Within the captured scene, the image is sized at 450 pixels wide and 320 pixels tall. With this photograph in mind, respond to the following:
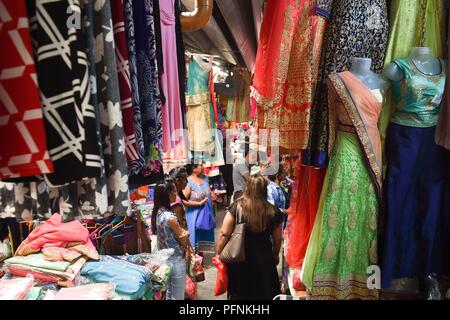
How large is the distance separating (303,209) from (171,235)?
1.04 meters

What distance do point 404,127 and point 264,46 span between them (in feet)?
2.06

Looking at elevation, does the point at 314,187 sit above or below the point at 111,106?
below

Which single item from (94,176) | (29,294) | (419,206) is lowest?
(29,294)

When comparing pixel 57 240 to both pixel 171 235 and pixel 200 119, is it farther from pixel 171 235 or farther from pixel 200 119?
pixel 200 119

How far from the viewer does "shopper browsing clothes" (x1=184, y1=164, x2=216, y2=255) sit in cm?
321

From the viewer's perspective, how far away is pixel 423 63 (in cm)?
136

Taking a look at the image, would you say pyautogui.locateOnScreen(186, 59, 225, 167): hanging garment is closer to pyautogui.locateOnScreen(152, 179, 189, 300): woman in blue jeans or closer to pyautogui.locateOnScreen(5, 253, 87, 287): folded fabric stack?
pyautogui.locateOnScreen(152, 179, 189, 300): woman in blue jeans

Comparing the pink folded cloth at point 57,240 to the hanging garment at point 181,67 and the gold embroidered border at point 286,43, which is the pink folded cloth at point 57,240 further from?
the gold embroidered border at point 286,43

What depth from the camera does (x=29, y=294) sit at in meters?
1.41

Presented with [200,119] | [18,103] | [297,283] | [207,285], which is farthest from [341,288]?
[200,119]
